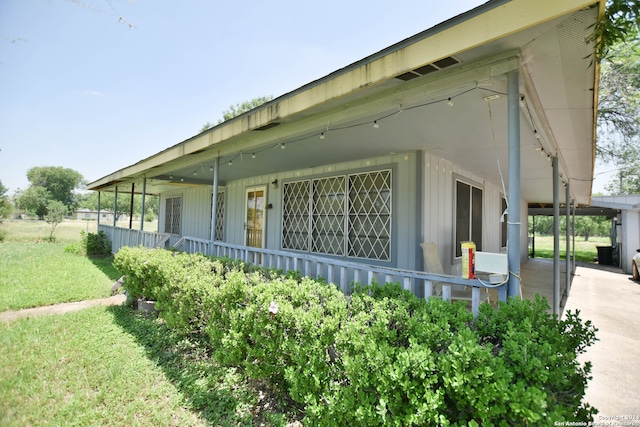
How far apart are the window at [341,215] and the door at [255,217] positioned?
2.84 feet

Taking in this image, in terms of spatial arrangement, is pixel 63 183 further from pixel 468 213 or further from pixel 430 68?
pixel 430 68

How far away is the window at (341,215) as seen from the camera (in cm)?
502

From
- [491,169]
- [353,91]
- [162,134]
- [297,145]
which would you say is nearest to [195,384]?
[353,91]

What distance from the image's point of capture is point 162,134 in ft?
33.2

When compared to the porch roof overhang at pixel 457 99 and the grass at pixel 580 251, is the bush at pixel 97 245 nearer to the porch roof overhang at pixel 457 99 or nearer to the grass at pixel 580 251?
the porch roof overhang at pixel 457 99

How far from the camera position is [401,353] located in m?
1.47

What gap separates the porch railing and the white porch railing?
0.51 m

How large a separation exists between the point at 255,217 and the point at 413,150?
4.50 m

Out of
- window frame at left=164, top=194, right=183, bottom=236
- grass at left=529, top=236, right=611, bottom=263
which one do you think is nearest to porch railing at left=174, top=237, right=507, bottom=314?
window frame at left=164, top=194, right=183, bottom=236

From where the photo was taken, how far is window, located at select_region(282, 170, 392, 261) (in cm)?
502

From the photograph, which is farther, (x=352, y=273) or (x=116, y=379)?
(x=352, y=273)

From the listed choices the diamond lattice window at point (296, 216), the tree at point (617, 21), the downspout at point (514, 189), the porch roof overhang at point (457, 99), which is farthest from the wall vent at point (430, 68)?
the diamond lattice window at point (296, 216)

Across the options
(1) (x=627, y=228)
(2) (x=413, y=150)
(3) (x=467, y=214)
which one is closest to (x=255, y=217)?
(2) (x=413, y=150)

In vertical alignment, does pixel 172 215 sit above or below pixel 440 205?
below
